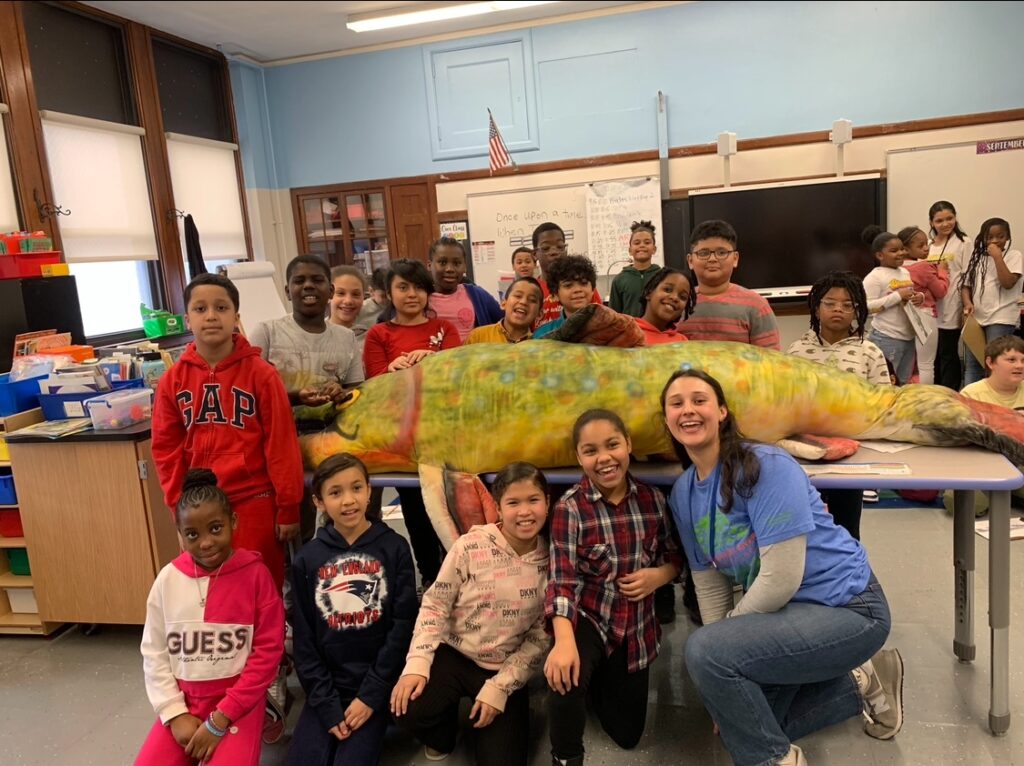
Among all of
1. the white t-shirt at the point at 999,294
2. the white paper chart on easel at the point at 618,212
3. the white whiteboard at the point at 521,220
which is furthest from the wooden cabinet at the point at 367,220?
the white t-shirt at the point at 999,294

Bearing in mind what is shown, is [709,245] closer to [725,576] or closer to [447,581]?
[725,576]

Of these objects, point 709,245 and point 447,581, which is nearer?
point 447,581

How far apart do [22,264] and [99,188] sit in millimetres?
1954

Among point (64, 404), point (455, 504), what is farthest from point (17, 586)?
point (455, 504)

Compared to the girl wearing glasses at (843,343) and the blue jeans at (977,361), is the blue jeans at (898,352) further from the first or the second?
the girl wearing glasses at (843,343)

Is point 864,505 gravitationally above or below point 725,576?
below

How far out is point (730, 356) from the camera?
7.38 feet

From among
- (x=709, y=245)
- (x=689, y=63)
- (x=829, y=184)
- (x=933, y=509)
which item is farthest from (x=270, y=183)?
(x=933, y=509)

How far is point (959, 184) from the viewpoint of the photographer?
562 centimetres

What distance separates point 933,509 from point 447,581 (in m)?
2.69

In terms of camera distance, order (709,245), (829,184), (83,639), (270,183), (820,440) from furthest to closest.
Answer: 1. (270,183)
2. (829,184)
3. (83,639)
4. (709,245)
5. (820,440)

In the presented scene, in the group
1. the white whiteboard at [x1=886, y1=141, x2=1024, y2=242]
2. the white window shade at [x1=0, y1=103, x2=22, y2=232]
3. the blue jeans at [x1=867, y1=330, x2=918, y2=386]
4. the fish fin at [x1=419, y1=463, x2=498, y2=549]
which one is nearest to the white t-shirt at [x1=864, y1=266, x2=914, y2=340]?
the blue jeans at [x1=867, y1=330, x2=918, y2=386]

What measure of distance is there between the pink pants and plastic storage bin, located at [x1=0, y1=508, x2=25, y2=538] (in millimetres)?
1563

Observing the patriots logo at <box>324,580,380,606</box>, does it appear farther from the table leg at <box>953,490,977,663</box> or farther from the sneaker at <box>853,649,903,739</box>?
the table leg at <box>953,490,977,663</box>
